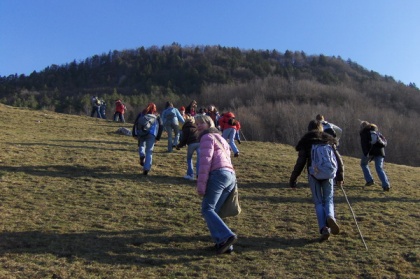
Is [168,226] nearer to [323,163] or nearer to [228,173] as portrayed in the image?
[228,173]

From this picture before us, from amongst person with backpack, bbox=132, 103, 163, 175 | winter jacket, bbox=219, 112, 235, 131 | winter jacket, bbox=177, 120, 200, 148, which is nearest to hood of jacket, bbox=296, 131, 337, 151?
winter jacket, bbox=177, 120, 200, 148

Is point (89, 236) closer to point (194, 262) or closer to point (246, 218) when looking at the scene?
point (194, 262)

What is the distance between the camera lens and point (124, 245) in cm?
732

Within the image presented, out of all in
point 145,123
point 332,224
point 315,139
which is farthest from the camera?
point 145,123

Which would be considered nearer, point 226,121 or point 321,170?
point 321,170

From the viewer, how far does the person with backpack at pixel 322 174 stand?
777cm

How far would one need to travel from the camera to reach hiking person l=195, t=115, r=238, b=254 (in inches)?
272

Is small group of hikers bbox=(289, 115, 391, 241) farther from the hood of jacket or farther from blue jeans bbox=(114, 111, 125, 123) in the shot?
blue jeans bbox=(114, 111, 125, 123)

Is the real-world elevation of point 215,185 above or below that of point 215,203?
above

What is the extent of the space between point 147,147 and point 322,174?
6.30 metres

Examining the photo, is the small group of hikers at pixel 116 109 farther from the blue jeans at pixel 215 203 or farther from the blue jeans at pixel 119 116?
the blue jeans at pixel 215 203

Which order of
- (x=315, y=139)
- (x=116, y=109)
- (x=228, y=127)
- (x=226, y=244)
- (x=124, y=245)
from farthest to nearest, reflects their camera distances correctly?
(x=116, y=109) < (x=228, y=127) < (x=315, y=139) < (x=124, y=245) < (x=226, y=244)

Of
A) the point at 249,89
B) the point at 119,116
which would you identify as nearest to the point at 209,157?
the point at 119,116

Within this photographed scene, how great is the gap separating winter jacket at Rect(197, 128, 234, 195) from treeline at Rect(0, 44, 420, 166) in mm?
52209
